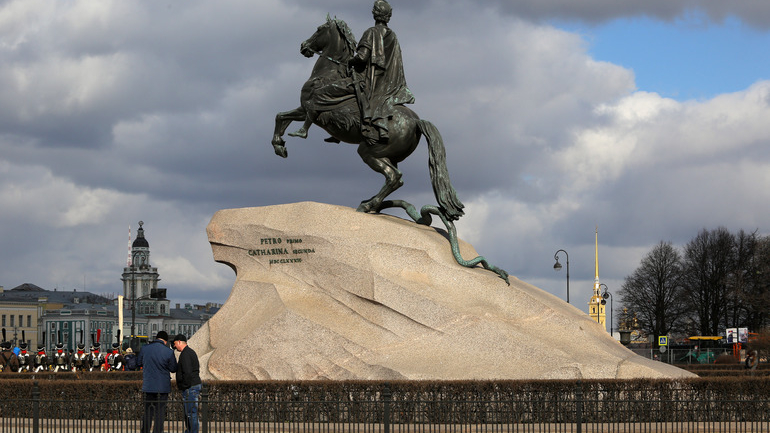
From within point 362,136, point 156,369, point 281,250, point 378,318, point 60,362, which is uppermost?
point 362,136

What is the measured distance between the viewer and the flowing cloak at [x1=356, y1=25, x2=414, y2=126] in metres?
18.3

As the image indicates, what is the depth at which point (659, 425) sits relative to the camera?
1498 cm

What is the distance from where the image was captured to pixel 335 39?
18.8 metres

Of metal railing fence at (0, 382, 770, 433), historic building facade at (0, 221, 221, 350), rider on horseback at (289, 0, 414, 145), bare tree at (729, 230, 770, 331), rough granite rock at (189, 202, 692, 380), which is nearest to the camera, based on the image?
metal railing fence at (0, 382, 770, 433)

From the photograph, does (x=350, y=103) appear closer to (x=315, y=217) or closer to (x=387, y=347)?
(x=315, y=217)

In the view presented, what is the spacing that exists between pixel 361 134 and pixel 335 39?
191 centimetres

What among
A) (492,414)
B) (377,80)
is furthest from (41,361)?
(492,414)

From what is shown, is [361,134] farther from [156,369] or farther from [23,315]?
[23,315]

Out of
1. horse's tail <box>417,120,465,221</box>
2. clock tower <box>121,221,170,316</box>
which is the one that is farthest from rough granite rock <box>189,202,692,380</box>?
clock tower <box>121,221,170,316</box>

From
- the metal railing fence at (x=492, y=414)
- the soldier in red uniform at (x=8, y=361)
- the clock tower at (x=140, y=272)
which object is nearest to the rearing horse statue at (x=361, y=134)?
the metal railing fence at (x=492, y=414)

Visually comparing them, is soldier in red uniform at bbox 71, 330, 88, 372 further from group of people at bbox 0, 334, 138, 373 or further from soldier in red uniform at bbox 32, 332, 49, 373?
soldier in red uniform at bbox 32, 332, 49, 373

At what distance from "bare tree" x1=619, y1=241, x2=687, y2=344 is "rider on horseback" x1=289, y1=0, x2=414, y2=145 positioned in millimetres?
46297

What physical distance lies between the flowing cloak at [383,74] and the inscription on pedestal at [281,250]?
2.68 metres

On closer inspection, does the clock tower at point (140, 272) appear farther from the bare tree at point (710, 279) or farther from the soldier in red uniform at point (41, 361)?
the soldier in red uniform at point (41, 361)
